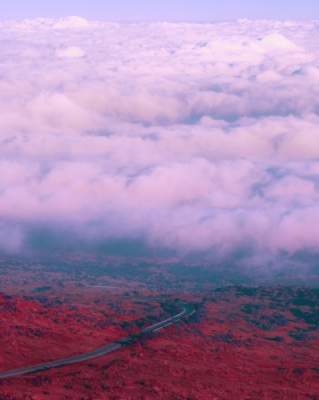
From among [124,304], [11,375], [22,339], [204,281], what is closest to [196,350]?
[22,339]

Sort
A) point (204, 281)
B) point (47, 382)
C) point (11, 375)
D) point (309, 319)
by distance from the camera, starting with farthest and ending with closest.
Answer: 1. point (204, 281)
2. point (309, 319)
3. point (11, 375)
4. point (47, 382)

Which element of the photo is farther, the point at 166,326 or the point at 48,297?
the point at 48,297

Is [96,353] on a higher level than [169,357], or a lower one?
lower

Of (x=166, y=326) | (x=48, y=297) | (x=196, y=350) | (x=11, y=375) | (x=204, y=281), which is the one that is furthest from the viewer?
(x=204, y=281)

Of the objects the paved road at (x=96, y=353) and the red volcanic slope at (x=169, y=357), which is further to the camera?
the paved road at (x=96, y=353)

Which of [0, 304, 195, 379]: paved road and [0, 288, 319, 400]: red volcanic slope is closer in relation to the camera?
[0, 288, 319, 400]: red volcanic slope

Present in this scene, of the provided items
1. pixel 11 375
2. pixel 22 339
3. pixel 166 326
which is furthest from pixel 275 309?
pixel 11 375

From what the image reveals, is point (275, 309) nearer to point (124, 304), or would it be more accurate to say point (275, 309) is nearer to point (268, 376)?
point (124, 304)

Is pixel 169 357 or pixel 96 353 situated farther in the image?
pixel 96 353
